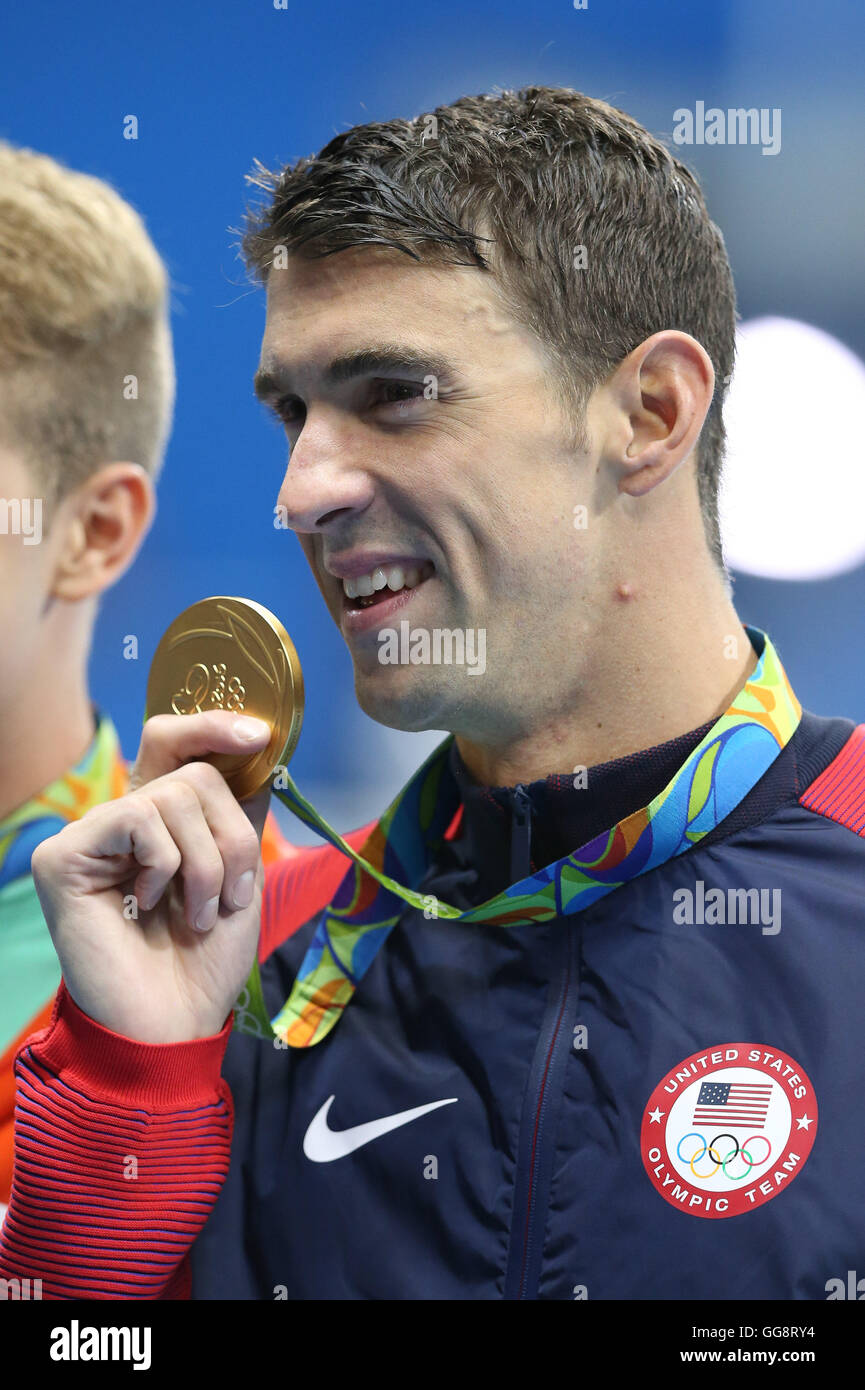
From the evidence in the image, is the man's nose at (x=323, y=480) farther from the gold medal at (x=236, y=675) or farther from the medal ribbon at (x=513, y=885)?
the medal ribbon at (x=513, y=885)

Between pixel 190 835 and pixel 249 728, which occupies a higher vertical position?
pixel 249 728

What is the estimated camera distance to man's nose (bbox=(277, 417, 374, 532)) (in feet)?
5.51

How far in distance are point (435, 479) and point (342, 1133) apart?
0.84 m

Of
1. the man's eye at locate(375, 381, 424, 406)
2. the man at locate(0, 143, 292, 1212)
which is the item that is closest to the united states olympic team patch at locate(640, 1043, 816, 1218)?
the man's eye at locate(375, 381, 424, 406)

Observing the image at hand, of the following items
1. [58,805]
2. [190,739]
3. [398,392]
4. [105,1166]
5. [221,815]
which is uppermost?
[398,392]

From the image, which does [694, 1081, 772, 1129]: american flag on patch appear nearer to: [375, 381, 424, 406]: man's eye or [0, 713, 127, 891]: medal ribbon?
[375, 381, 424, 406]: man's eye

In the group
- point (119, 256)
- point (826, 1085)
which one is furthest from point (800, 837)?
point (119, 256)

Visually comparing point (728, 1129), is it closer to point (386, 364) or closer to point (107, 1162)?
point (107, 1162)

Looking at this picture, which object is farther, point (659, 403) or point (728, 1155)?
point (659, 403)

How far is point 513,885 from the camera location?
167cm

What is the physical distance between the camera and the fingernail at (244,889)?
1.67 metres

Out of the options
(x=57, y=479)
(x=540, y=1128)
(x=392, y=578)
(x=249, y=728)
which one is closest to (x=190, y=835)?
(x=249, y=728)

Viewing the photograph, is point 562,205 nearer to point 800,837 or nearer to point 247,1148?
point 800,837

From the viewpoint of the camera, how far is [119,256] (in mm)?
2443
